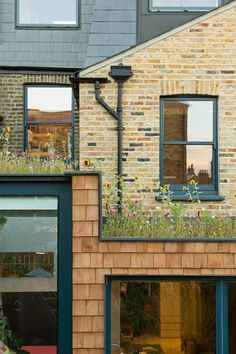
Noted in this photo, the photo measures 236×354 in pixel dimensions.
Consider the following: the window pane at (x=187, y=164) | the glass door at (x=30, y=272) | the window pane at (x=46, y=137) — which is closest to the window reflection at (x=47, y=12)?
the window pane at (x=46, y=137)

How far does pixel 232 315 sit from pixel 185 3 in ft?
22.5

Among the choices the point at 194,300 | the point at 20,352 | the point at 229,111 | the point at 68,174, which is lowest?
the point at 20,352

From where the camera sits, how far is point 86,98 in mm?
11734

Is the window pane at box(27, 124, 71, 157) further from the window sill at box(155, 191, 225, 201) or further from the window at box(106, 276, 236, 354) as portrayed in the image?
the window at box(106, 276, 236, 354)

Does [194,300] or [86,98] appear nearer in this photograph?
[194,300]

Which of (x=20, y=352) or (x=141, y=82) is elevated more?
(x=141, y=82)

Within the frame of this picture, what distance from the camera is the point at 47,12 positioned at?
1491 cm

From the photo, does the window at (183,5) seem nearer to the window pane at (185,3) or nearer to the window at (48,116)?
the window pane at (185,3)

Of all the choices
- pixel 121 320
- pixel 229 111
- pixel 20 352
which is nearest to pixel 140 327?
pixel 121 320

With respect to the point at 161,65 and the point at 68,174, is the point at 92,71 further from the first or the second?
the point at 68,174

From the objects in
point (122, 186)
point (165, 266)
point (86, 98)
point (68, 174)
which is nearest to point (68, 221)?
point (68, 174)

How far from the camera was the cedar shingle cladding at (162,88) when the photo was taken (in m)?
11.6

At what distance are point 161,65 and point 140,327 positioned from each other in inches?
186

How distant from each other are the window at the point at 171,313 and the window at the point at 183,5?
20.8ft
